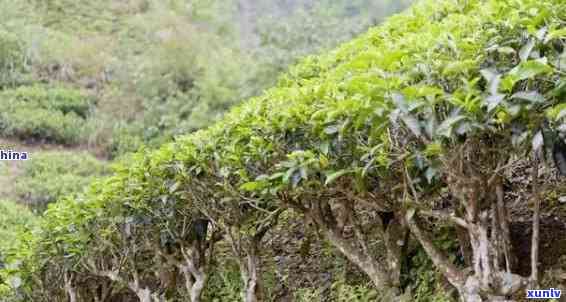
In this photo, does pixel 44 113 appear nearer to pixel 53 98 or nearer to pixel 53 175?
pixel 53 98

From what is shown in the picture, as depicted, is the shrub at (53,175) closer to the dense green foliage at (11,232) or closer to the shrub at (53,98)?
the dense green foliage at (11,232)

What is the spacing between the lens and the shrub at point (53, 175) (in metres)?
9.30

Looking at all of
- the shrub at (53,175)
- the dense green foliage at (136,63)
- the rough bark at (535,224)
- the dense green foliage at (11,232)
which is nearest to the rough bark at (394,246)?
the rough bark at (535,224)

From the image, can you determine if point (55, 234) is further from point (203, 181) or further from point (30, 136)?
point (30, 136)

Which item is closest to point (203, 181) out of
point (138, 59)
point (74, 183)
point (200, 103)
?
point (74, 183)

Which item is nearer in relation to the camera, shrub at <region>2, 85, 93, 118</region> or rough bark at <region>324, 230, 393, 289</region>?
rough bark at <region>324, 230, 393, 289</region>

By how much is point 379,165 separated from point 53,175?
828 centimetres

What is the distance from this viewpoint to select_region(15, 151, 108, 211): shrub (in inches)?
366

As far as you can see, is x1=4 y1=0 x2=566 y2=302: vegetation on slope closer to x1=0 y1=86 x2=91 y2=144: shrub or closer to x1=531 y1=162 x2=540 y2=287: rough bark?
x1=531 y1=162 x2=540 y2=287: rough bark

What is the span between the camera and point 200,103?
12266mm

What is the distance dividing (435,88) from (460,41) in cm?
29

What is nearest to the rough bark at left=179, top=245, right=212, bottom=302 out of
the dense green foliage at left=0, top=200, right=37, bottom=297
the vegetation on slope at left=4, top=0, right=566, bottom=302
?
the vegetation on slope at left=4, top=0, right=566, bottom=302

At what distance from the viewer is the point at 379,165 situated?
245 cm

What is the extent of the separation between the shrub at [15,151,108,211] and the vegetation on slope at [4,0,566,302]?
4934 mm
